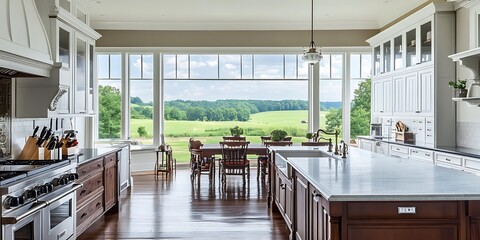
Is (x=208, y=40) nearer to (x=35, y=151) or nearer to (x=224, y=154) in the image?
(x=224, y=154)

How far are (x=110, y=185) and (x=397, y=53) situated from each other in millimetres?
5631

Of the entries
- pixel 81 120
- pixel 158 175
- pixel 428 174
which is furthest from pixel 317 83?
pixel 428 174

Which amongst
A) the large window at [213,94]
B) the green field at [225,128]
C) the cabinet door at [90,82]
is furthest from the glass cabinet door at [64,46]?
the green field at [225,128]

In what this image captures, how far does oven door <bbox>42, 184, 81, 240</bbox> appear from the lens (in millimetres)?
2957

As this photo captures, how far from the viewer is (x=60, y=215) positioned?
128 inches

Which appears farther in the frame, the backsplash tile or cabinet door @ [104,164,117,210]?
the backsplash tile

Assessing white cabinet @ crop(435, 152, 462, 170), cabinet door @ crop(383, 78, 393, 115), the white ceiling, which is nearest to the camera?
white cabinet @ crop(435, 152, 462, 170)

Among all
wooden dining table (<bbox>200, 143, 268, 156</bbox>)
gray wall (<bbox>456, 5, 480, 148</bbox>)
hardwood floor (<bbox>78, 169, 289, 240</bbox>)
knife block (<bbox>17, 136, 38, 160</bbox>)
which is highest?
gray wall (<bbox>456, 5, 480, 148</bbox>)

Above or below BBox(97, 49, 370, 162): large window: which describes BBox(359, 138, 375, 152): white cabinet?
below

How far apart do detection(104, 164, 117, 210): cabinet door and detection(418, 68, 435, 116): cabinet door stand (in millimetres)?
4987

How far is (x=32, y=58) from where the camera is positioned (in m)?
3.41

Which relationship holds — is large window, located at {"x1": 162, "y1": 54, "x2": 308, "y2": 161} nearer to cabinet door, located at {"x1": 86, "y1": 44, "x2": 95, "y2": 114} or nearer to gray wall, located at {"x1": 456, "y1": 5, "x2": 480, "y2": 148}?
cabinet door, located at {"x1": 86, "y1": 44, "x2": 95, "y2": 114}

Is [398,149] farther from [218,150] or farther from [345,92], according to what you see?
[218,150]

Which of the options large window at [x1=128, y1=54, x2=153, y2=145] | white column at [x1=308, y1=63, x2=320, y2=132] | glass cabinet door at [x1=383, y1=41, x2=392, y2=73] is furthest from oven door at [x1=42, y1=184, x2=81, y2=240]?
white column at [x1=308, y1=63, x2=320, y2=132]
